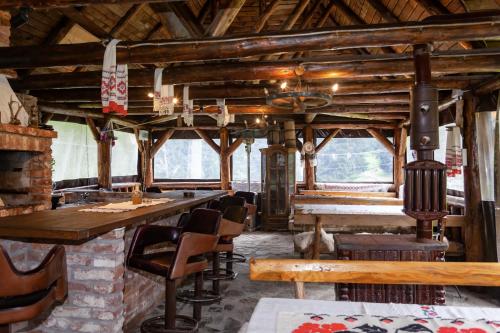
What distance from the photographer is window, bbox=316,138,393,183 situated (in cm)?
1143

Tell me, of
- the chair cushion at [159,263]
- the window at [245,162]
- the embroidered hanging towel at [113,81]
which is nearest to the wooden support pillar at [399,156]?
the window at [245,162]

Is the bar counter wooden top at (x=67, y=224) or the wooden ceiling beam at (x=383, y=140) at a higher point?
the wooden ceiling beam at (x=383, y=140)

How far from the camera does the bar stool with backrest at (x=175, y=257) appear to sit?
296cm

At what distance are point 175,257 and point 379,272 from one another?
1495 millimetres

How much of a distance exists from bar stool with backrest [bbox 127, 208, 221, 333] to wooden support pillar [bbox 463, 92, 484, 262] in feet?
13.0

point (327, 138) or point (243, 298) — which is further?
point (327, 138)

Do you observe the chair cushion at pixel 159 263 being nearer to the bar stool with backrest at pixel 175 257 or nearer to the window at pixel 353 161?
the bar stool with backrest at pixel 175 257

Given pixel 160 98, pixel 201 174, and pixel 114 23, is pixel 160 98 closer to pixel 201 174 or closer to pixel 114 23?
pixel 114 23

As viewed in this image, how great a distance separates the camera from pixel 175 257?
2.95 metres

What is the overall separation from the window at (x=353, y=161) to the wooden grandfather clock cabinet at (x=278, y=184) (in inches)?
89.4

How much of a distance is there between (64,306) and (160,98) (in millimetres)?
3168

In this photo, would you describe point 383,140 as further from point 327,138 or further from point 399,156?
point 327,138

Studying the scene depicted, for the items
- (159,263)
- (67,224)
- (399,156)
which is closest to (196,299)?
(159,263)

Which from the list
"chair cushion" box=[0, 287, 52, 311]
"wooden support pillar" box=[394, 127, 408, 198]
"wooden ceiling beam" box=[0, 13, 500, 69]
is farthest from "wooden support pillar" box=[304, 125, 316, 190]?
"chair cushion" box=[0, 287, 52, 311]
